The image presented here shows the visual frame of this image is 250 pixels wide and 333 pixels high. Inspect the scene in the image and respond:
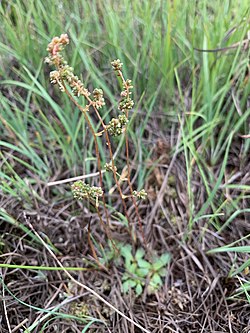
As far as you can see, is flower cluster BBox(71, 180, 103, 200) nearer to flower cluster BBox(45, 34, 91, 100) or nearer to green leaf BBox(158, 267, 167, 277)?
flower cluster BBox(45, 34, 91, 100)

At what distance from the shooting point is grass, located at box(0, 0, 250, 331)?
4.46ft

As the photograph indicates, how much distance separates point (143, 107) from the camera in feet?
5.07

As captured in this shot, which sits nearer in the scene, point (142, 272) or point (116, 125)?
A: point (116, 125)

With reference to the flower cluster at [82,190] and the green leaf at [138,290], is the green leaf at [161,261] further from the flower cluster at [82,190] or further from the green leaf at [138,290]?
the flower cluster at [82,190]

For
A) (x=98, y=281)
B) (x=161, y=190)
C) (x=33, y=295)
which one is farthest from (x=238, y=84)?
(x=33, y=295)

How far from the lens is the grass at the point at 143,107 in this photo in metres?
1.36

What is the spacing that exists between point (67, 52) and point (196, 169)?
2.50 ft

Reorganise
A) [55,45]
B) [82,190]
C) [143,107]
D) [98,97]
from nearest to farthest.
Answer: [55,45] < [98,97] < [82,190] < [143,107]

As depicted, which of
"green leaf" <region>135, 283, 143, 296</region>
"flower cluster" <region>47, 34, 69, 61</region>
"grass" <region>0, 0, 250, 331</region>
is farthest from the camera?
"grass" <region>0, 0, 250, 331</region>

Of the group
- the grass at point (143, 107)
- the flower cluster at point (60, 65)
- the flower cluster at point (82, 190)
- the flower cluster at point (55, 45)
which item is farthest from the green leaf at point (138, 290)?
the flower cluster at point (55, 45)

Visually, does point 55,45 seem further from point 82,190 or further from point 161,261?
point 161,261

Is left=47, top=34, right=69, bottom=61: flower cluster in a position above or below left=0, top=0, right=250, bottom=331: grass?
above

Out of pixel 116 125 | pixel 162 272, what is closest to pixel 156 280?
pixel 162 272

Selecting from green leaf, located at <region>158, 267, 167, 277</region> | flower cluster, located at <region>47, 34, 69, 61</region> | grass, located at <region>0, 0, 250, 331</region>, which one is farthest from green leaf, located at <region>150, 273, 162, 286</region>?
flower cluster, located at <region>47, 34, 69, 61</region>
